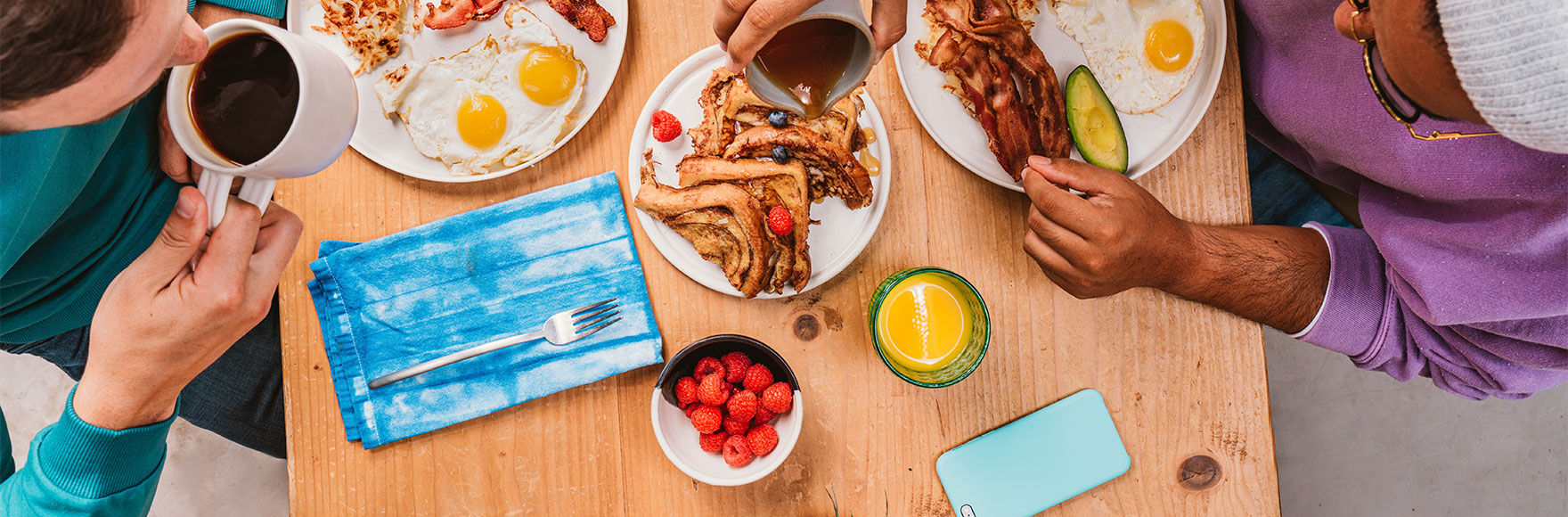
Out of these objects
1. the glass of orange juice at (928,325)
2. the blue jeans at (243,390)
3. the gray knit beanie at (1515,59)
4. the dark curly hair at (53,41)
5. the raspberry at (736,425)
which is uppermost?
the gray knit beanie at (1515,59)

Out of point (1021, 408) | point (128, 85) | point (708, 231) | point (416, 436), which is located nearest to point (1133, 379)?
point (1021, 408)

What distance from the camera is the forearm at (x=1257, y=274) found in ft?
5.84

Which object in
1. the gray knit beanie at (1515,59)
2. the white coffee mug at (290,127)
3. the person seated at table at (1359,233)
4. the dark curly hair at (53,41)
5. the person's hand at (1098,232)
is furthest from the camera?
the person's hand at (1098,232)

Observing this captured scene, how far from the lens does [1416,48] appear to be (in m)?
1.11

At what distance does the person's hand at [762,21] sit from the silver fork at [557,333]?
69cm

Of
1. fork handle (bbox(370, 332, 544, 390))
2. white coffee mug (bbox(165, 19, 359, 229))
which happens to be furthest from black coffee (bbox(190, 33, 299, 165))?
fork handle (bbox(370, 332, 544, 390))

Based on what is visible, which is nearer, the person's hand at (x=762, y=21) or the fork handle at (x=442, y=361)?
the person's hand at (x=762, y=21)

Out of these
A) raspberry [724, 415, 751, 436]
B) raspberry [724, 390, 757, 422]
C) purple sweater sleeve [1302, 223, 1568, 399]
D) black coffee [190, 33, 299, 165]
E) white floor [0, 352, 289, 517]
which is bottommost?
white floor [0, 352, 289, 517]

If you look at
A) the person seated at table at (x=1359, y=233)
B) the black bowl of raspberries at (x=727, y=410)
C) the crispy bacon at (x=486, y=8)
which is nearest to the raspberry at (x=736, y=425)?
the black bowl of raspberries at (x=727, y=410)

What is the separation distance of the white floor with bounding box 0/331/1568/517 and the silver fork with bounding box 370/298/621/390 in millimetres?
1927

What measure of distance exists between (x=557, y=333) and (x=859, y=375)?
28.8 inches

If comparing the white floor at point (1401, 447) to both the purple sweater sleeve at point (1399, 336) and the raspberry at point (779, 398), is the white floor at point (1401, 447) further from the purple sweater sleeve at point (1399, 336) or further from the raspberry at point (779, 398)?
→ the raspberry at point (779, 398)

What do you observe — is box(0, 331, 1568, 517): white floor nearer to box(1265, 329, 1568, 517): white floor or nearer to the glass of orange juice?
box(1265, 329, 1568, 517): white floor

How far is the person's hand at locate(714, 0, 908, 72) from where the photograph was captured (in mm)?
1341
